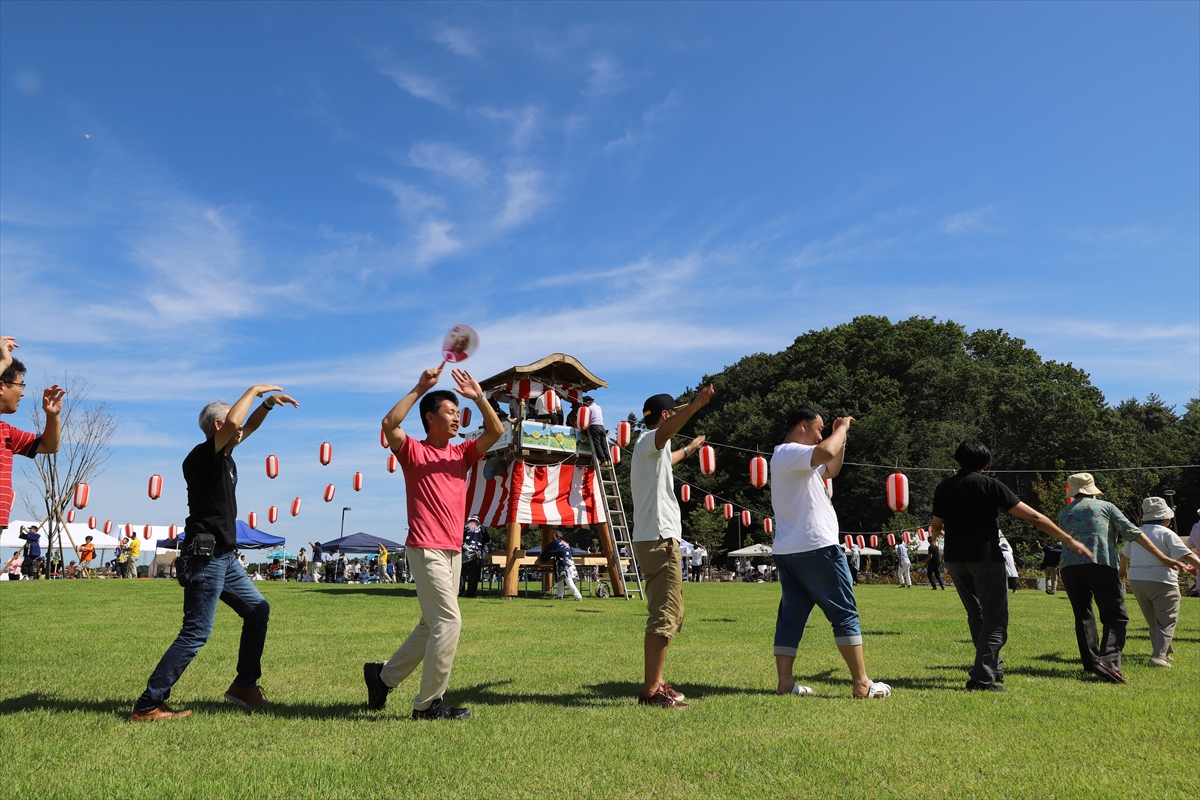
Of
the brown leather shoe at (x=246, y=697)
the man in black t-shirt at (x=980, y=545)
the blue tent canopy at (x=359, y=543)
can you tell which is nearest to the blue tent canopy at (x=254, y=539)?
the blue tent canopy at (x=359, y=543)

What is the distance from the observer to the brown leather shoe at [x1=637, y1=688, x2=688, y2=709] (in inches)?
211

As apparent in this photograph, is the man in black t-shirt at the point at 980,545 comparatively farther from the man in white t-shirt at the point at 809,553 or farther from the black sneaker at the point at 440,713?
the black sneaker at the point at 440,713

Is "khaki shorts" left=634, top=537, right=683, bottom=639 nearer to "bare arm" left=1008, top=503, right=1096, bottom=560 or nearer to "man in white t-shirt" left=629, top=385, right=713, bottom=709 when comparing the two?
"man in white t-shirt" left=629, top=385, right=713, bottom=709

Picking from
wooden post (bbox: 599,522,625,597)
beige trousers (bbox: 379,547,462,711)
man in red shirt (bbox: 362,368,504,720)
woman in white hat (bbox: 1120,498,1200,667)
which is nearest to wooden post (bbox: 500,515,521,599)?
wooden post (bbox: 599,522,625,597)

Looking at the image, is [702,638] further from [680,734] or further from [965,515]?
[680,734]

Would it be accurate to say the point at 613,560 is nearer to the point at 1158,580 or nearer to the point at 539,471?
the point at 539,471

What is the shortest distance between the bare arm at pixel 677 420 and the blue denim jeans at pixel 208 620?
9.71ft

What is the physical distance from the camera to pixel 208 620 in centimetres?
526

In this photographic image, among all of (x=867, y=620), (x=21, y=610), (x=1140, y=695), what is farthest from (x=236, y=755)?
(x=21, y=610)

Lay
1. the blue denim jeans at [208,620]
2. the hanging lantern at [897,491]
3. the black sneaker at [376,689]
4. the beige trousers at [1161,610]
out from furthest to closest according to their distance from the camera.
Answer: the hanging lantern at [897,491] < the beige trousers at [1161,610] < the black sneaker at [376,689] < the blue denim jeans at [208,620]

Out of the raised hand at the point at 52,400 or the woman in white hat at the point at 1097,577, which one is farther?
the woman in white hat at the point at 1097,577

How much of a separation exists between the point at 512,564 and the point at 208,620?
1556cm

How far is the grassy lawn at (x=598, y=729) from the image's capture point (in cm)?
358

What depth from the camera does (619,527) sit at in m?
22.1
